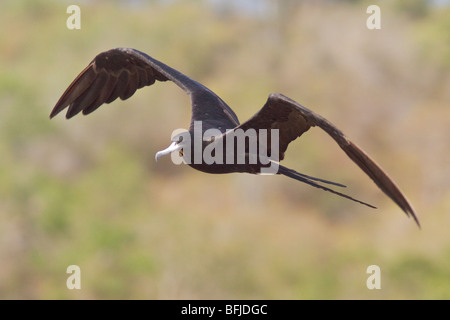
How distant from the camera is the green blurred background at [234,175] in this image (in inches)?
1199

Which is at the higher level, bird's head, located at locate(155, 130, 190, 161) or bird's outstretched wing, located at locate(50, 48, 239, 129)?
bird's outstretched wing, located at locate(50, 48, 239, 129)

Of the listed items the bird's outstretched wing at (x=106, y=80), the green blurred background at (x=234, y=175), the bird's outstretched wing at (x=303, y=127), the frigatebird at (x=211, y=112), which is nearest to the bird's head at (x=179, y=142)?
the frigatebird at (x=211, y=112)

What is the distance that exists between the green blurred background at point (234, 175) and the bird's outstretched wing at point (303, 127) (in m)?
19.8

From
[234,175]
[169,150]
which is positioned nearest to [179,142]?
[169,150]

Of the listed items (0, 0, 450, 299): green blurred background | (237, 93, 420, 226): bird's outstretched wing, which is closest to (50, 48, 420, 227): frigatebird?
(237, 93, 420, 226): bird's outstretched wing

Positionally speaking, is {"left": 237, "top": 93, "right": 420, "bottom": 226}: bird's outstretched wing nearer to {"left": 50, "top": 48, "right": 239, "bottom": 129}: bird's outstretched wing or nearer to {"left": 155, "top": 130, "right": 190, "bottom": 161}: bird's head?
{"left": 155, "top": 130, "right": 190, "bottom": 161}: bird's head

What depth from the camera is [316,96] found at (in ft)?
143

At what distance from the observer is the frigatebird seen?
6.93 m

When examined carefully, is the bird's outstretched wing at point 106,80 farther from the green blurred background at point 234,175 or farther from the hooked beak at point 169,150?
the green blurred background at point 234,175

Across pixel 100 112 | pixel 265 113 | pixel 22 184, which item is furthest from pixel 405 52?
pixel 265 113

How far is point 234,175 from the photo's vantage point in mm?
38000

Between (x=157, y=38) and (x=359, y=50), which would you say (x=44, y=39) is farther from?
(x=359, y=50)

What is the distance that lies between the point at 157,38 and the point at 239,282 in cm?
2077

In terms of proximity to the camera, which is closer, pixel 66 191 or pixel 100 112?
pixel 66 191
